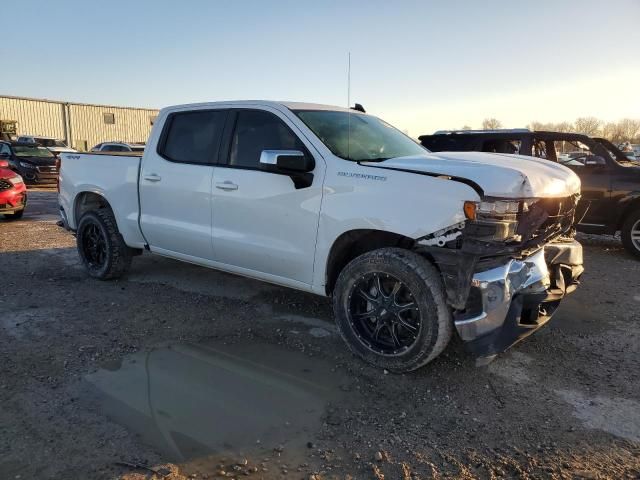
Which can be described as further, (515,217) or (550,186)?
(550,186)

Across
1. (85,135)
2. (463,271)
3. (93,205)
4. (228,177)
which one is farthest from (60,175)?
(85,135)

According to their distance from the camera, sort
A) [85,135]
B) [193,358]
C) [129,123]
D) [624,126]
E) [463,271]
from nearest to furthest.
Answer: [463,271] < [193,358] < [85,135] < [129,123] < [624,126]

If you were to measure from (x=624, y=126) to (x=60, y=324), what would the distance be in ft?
326

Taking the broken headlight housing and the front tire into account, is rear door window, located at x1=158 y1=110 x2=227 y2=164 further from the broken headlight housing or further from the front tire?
the broken headlight housing

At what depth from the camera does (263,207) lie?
14.1 ft

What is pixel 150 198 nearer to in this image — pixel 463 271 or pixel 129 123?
pixel 463 271

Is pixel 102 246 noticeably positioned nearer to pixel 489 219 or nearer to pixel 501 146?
pixel 489 219

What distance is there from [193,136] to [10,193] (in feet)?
22.9

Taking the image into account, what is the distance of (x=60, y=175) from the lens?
21.2 ft

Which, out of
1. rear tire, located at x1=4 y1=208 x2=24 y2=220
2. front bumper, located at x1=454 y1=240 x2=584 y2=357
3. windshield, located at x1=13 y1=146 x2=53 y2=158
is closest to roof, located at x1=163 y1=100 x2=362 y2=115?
front bumper, located at x1=454 y1=240 x2=584 y2=357

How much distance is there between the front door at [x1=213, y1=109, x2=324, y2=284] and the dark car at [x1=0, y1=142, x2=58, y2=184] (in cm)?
1612

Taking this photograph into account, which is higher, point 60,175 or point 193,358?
point 60,175

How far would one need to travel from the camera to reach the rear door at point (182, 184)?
4805 millimetres

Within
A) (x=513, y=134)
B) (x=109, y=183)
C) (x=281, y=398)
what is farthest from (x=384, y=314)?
(x=513, y=134)
